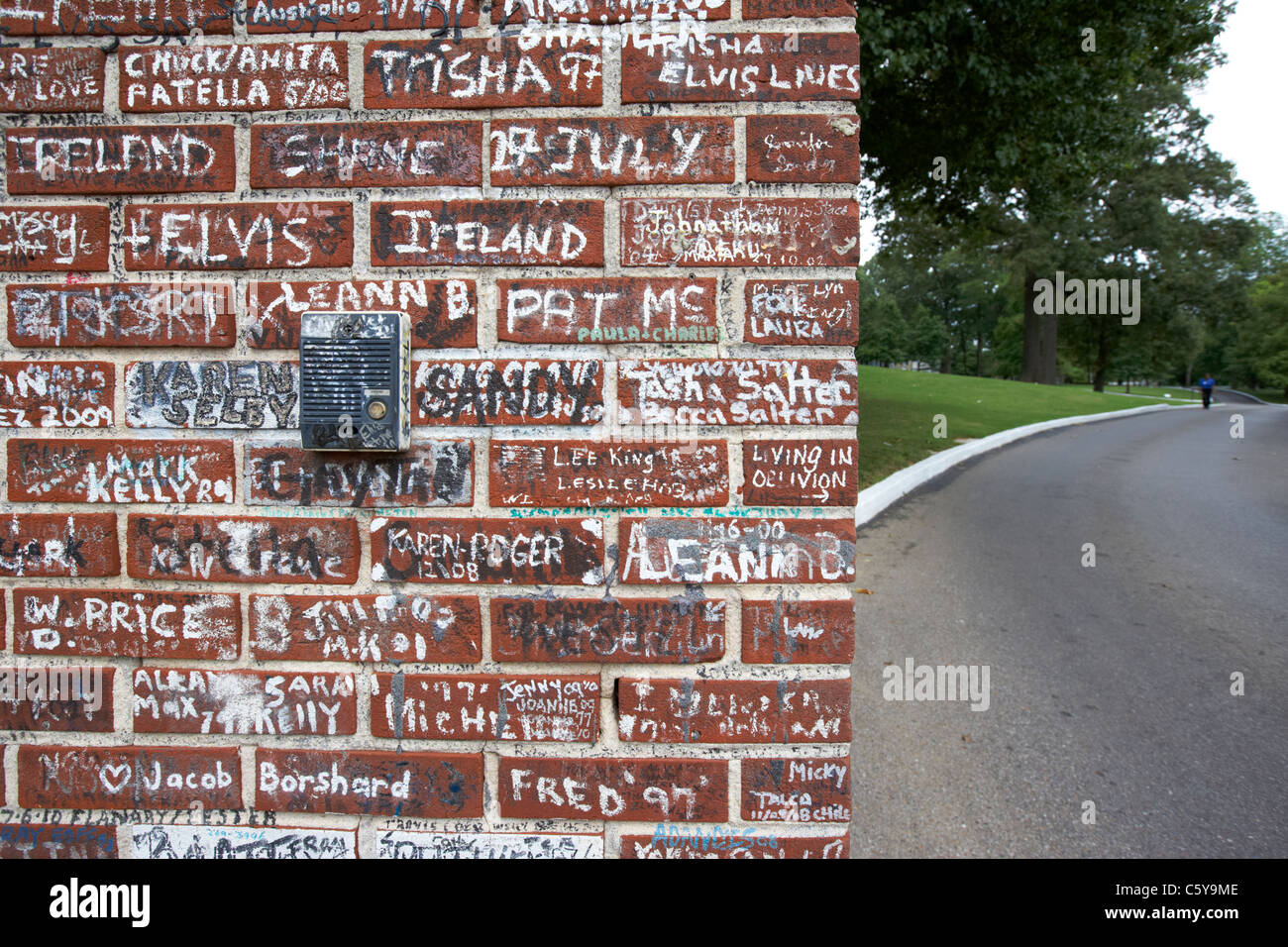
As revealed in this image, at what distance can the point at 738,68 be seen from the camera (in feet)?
4.90

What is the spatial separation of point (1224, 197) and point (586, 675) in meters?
39.9

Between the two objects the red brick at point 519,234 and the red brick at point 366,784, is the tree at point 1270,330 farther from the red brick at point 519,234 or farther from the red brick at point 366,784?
the red brick at point 366,784

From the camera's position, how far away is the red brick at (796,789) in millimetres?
1542

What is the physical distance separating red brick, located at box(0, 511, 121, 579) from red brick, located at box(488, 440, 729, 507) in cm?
82

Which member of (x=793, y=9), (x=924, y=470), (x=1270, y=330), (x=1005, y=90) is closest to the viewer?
(x=793, y=9)

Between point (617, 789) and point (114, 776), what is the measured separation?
1077mm

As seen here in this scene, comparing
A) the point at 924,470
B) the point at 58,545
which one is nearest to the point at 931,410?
the point at 924,470

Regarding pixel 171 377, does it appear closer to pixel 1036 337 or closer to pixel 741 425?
pixel 741 425

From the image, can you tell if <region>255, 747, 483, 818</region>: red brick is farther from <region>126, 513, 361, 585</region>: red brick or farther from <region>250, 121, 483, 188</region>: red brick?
<region>250, 121, 483, 188</region>: red brick

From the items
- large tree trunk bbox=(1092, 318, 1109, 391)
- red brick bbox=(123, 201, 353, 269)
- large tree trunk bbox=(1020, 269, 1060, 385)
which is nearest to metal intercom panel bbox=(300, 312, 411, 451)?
red brick bbox=(123, 201, 353, 269)

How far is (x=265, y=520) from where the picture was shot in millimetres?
1542

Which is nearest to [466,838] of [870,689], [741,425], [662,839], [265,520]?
[662,839]

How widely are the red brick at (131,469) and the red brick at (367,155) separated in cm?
58

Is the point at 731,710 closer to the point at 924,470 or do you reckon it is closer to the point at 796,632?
the point at 796,632
